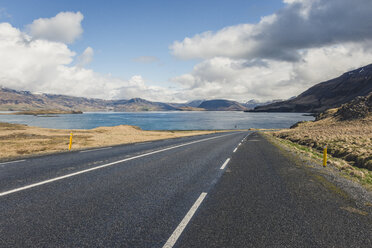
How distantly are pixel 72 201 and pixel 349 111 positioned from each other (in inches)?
2290

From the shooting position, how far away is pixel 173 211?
15.6 ft

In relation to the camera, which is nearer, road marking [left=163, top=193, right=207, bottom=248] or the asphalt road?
road marking [left=163, top=193, right=207, bottom=248]

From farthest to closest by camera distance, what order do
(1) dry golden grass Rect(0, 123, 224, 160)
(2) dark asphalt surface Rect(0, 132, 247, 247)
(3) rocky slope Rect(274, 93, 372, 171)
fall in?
(1) dry golden grass Rect(0, 123, 224, 160) → (3) rocky slope Rect(274, 93, 372, 171) → (2) dark asphalt surface Rect(0, 132, 247, 247)

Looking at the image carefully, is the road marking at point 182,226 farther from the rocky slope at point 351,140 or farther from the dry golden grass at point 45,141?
the dry golden grass at point 45,141

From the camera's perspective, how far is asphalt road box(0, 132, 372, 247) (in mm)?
3652

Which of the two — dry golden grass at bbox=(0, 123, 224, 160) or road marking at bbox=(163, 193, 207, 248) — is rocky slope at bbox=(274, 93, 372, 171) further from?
dry golden grass at bbox=(0, 123, 224, 160)

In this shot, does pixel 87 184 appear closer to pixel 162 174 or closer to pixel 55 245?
pixel 162 174

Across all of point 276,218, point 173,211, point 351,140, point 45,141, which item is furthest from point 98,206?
point 351,140

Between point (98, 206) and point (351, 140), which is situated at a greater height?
point (98, 206)

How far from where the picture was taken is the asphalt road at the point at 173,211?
12.0 feet

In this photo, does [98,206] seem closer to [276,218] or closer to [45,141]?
[276,218]

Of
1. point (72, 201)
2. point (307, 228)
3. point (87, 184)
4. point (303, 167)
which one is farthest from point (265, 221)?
point (303, 167)

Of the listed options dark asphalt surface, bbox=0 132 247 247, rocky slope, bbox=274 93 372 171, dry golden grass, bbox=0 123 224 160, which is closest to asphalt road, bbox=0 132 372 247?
dark asphalt surface, bbox=0 132 247 247

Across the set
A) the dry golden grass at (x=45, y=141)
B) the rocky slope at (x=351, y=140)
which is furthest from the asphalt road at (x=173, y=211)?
the dry golden grass at (x=45, y=141)
